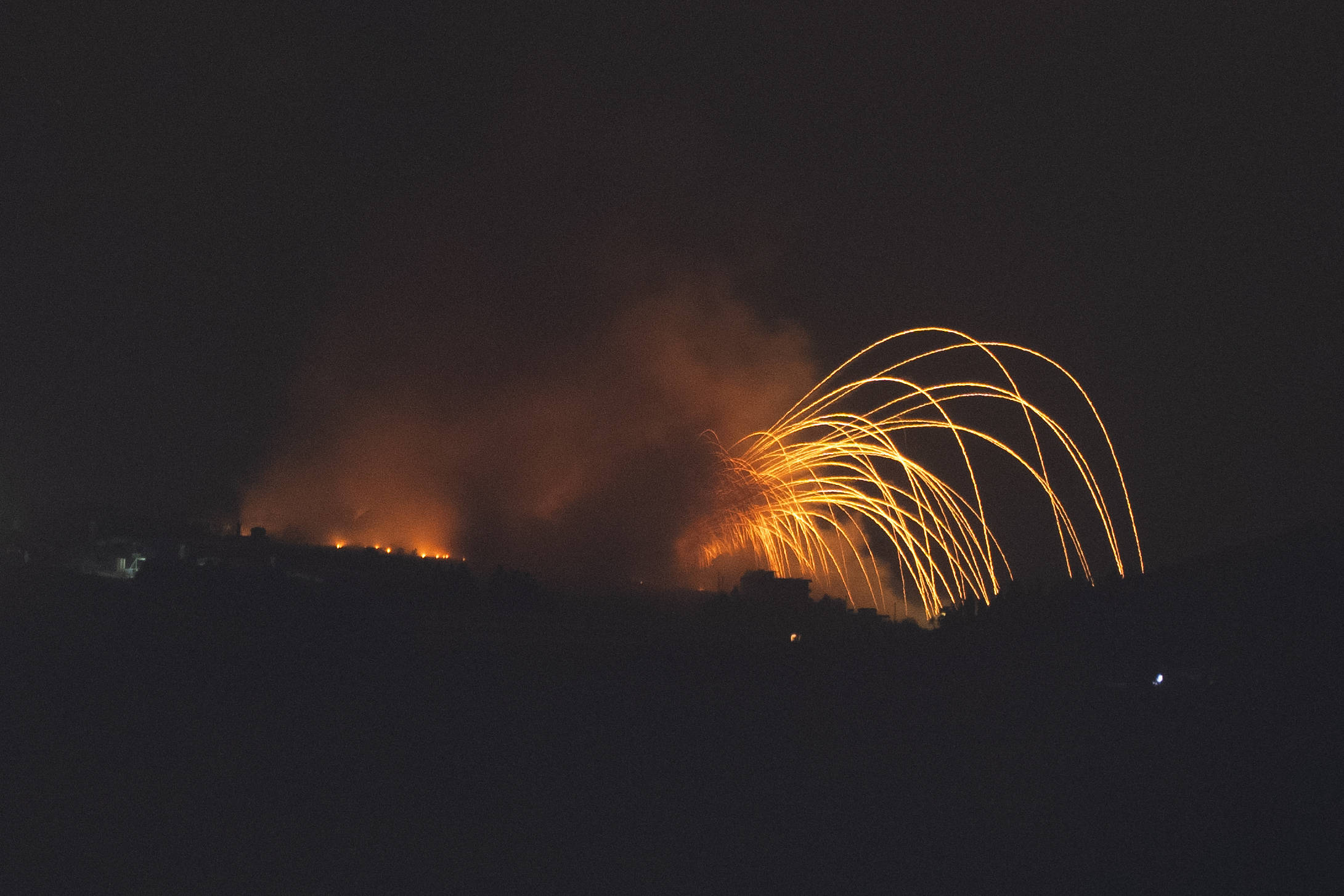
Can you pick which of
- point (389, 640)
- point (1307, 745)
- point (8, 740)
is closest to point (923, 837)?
point (1307, 745)

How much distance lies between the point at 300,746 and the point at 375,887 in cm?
264

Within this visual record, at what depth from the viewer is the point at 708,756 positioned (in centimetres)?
846

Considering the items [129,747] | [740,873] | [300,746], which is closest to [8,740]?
[129,747]

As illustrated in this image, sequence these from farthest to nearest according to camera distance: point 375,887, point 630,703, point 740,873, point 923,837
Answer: point 630,703
point 923,837
point 740,873
point 375,887

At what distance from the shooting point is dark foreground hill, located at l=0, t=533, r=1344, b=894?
21.0 ft

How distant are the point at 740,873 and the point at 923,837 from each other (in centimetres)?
155

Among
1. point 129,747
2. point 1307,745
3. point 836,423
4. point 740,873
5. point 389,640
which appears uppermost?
point 836,423

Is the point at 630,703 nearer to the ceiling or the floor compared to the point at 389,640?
nearer to the floor

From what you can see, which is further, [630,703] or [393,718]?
[630,703]

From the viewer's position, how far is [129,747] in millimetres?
8062

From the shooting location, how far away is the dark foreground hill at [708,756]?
6.39 m

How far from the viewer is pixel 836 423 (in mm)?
23922

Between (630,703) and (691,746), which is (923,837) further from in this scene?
(630,703)

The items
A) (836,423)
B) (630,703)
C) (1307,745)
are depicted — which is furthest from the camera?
(836,423)
